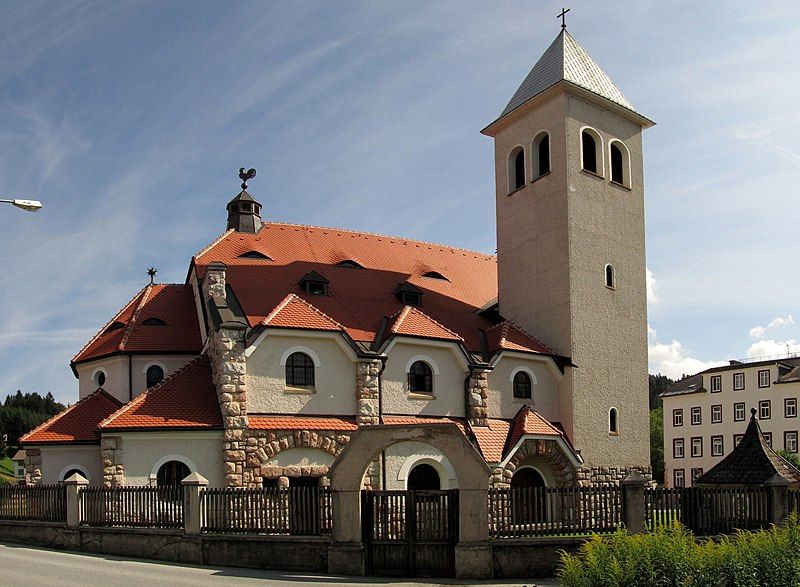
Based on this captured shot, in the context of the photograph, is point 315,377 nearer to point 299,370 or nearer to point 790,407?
point 299,370

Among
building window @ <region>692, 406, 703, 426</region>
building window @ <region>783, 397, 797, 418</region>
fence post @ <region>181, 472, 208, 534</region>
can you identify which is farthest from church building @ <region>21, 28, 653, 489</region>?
building window @ <region>692, 406, 703, 426</region>

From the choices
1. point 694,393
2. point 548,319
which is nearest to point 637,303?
point 548,319

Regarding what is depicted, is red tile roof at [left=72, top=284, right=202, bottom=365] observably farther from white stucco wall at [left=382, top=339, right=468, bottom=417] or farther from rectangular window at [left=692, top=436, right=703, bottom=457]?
rectangular window at [left=692, top=436, right=703, bottom=457]

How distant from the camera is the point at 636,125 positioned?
31469mm

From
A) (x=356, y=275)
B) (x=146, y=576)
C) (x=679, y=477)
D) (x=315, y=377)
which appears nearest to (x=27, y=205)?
(x=146, y=576)

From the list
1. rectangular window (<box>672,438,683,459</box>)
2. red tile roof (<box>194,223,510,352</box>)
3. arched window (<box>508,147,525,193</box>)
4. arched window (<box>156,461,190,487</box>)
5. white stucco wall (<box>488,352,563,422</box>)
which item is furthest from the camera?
rectangular window (<box>672,438,683,459</box>)

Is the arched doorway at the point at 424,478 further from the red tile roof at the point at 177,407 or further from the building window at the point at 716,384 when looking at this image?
the building window at the point at 716,384

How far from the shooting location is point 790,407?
58.7 m

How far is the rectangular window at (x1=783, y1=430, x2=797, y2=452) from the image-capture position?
191ft

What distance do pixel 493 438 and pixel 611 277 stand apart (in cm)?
822

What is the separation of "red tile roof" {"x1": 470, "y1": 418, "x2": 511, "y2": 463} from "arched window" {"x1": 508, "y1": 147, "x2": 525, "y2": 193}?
9641 millimetres

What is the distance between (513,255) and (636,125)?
283 inches

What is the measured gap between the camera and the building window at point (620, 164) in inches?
1212

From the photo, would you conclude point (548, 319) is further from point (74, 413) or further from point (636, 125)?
point (74, 413)
